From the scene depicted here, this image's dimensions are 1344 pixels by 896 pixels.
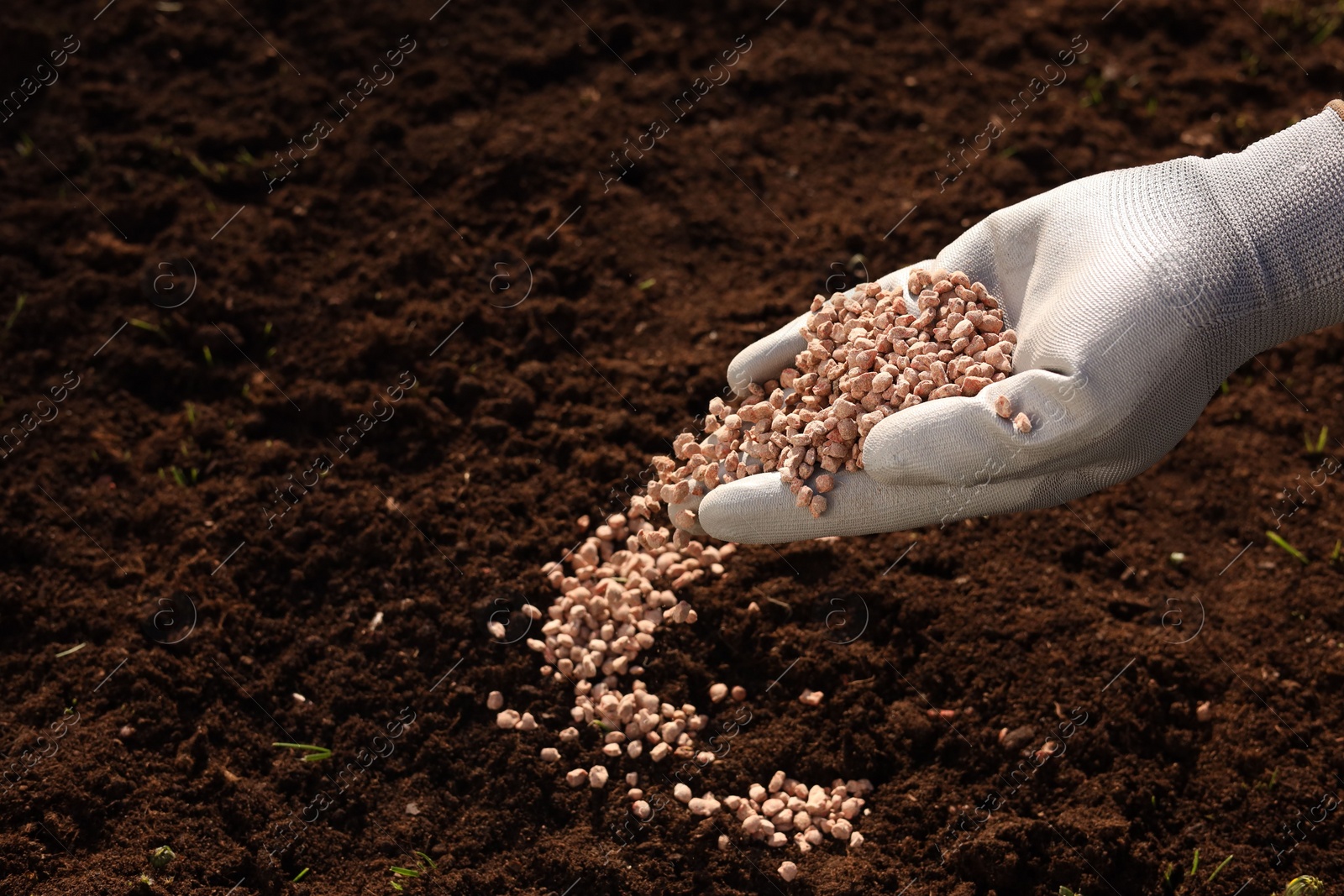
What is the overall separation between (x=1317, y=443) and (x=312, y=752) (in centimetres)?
328

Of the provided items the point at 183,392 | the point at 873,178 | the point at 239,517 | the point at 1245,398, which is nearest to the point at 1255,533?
the point at 1245,398

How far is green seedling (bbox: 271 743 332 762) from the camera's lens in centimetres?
305

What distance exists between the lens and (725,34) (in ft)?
16.0

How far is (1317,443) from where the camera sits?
3.68 meters

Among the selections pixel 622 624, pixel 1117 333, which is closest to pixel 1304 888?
pixel 1117 333

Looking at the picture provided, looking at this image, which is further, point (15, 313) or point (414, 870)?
point (15, 313)

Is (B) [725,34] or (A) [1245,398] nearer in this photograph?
(A) [1245,398]

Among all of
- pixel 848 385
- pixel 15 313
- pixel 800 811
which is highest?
pixel 15 313

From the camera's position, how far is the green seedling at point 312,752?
3.05 m

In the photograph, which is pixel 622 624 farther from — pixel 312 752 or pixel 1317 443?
pixel 1317 443

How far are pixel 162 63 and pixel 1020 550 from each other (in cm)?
399

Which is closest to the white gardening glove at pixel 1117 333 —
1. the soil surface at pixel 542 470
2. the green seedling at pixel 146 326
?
the soil surface at pixel 542 470

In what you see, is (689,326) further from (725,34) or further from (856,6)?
(856,6)

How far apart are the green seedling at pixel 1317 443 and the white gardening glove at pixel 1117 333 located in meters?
1.01
